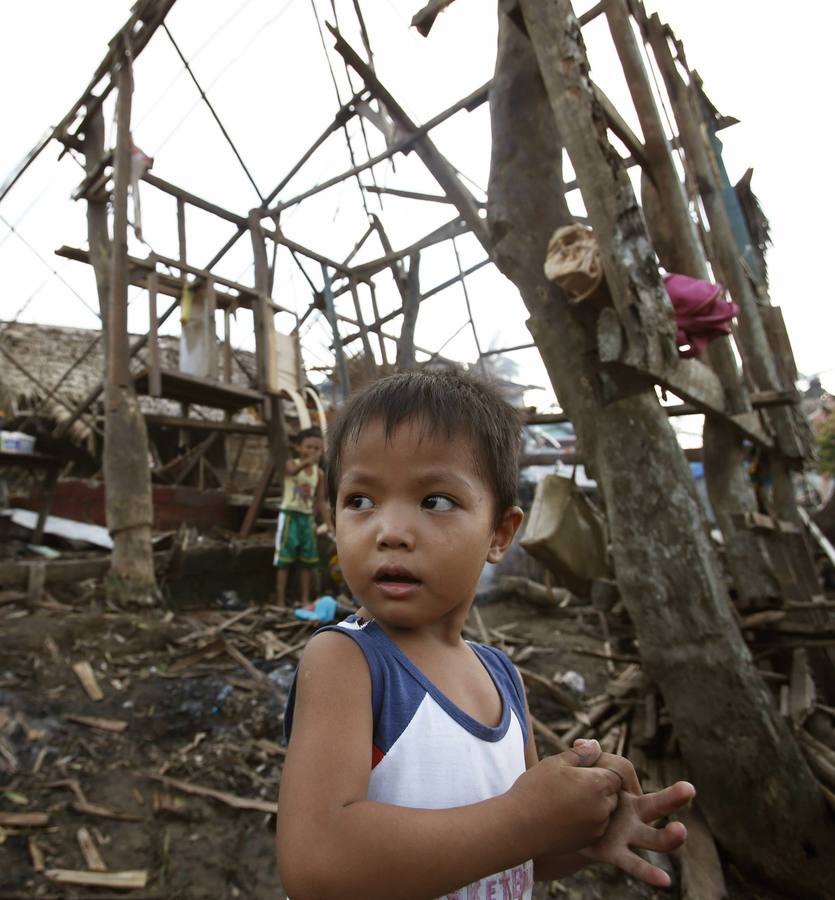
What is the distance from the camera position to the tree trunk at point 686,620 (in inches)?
91.3

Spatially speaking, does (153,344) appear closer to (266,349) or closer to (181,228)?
(266,349)

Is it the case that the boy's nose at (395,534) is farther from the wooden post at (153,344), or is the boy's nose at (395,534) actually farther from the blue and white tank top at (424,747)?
the wooden post at (153,344)

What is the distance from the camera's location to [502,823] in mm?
763

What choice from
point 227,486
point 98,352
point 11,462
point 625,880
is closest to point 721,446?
point 625,880

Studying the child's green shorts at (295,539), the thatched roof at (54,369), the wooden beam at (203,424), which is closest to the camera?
the child's green shorts at (295,539)

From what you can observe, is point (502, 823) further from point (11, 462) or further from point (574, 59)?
point (11, 462)

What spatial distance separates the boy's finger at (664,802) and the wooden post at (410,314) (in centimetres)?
588

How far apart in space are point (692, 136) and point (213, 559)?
6.51 metres

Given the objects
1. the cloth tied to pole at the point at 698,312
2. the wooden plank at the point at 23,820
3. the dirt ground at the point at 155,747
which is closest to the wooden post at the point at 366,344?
the dirt ground at the point at 155,747

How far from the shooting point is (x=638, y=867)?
32.7 inches

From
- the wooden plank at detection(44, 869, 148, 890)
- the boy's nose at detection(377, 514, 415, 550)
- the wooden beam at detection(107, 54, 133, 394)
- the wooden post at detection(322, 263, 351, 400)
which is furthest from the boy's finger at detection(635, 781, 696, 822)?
the wooden post at detection(322, 263, 351, 400)

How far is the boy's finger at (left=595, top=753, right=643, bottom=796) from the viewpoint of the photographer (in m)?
0.86

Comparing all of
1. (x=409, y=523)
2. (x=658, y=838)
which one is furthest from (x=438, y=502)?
(x=658, y=838)

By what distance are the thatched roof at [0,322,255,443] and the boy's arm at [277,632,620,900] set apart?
8871 mm
